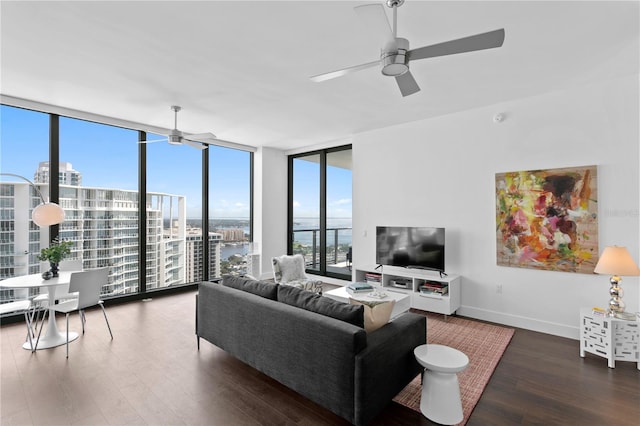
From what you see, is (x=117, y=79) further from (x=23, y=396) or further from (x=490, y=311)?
(x=490, y=311)

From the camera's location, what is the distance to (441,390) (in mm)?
2139

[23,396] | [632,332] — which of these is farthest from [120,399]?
[632,332]

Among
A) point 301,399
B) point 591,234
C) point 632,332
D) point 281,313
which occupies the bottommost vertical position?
point 301,399

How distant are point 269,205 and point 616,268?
17.9 ft

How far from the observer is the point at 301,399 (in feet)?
7.96

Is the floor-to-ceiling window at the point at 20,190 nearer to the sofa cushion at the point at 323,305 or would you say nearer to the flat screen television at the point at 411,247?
the sofa cushion at the point at 323,305

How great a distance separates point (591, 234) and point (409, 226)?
6.99 feet

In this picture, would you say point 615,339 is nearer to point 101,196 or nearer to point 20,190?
point 101,196

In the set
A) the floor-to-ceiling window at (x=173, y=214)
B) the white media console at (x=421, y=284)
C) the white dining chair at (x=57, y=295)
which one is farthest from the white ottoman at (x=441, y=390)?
the floor-to-ceiling window at (x=173, y=214)

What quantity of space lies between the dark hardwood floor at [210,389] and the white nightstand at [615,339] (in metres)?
0.11

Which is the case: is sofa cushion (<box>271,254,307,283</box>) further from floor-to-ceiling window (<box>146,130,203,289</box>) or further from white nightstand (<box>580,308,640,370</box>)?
white nightstand (<box>580,308,640,370</box>)

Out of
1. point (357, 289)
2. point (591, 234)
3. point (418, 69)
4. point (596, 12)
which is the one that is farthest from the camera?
point (357, 289)

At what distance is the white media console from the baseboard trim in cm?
19

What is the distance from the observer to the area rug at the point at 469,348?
243 centimetres
